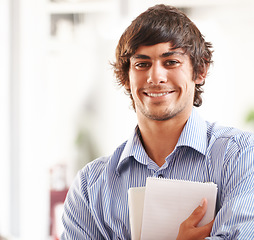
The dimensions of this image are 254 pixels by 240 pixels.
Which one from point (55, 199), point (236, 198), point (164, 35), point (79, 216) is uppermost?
point (164, 35)

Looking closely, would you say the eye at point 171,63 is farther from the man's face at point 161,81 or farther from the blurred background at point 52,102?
the blurred background at point 52,102

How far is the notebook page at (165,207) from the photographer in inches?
53.2

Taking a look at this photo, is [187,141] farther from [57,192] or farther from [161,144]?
[57,192]

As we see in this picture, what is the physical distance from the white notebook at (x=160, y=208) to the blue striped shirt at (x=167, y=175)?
0.23 feet

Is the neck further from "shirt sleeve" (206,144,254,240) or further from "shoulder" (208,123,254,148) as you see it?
"shirt sleeve" (206,144,254,240)

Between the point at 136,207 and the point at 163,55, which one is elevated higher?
the point at 163,55

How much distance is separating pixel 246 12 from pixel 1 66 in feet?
6.50

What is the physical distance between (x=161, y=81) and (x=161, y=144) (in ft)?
0.76

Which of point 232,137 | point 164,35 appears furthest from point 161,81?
point 232,137

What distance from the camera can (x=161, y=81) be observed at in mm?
1414

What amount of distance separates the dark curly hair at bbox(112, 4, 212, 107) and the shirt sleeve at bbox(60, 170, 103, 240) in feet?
1.52

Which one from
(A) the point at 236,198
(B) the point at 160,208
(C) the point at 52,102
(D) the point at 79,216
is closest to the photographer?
(A) the point at 236,198

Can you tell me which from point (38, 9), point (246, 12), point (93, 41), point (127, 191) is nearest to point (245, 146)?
point (127, 191)

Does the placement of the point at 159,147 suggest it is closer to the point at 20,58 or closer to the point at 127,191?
the point at 127,191
